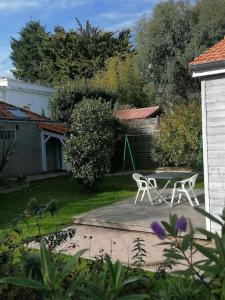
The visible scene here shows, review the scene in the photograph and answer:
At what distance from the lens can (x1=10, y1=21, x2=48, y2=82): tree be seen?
179 ft

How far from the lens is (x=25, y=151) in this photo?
22734 millimetres

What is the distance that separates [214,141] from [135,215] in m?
3.25

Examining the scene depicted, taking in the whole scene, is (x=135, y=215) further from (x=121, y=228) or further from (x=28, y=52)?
(x=28, y=52)

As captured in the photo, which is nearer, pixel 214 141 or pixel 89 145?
pixel 214 141

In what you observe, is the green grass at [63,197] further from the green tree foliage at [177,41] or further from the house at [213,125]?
the green tree foliage at [177,41]

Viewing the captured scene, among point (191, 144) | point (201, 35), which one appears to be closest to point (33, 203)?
point (191, 144)

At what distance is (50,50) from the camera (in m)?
46.2

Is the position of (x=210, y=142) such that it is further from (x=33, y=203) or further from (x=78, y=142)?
(x=78, y=142)

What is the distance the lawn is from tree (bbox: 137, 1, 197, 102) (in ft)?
39.0

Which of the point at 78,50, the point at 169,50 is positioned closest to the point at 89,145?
the point at 169,50

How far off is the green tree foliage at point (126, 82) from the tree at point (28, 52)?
16.5 meters

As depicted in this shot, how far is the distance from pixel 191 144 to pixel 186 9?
13.4 m

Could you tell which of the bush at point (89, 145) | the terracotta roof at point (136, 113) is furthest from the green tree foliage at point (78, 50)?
the bush at point (89, 145)

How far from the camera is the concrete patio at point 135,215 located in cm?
934
